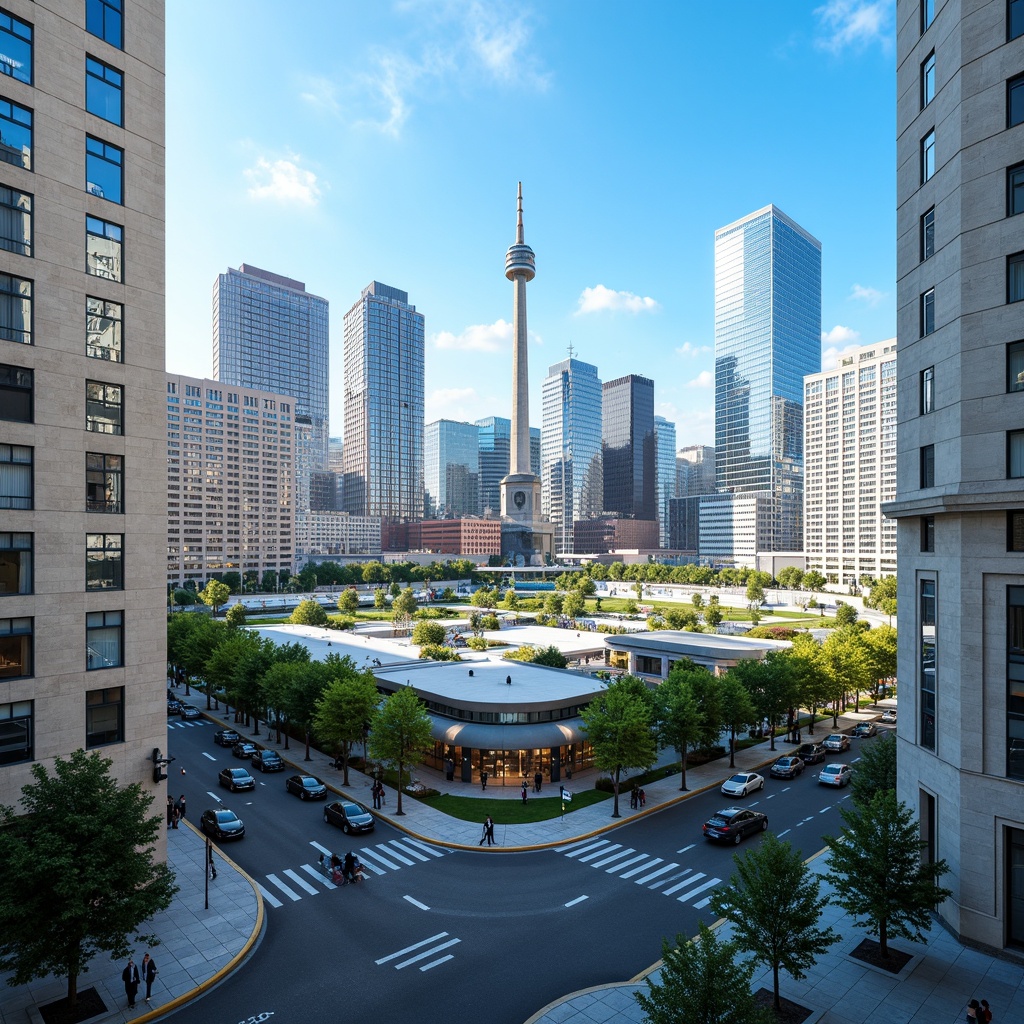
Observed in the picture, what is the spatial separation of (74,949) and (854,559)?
202 metres

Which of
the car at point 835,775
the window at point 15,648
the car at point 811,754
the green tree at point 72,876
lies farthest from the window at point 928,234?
the window at point 15,648

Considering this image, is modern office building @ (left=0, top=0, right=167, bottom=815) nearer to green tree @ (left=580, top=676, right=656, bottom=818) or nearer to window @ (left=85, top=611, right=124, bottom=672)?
window @ (left=85, top=611, right=124, bottom=672)

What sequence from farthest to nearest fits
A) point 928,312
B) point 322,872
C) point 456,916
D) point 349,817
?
point 349,817, point 322,872, point 928,312, point 456,916

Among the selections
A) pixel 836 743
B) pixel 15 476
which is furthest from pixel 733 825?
pixel 15 476

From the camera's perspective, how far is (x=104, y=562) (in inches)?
1012

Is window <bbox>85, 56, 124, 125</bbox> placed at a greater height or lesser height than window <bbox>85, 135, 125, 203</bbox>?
greater

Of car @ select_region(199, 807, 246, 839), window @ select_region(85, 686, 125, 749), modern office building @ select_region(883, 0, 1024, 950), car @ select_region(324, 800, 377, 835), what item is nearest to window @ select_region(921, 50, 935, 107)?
modern office building @ select_region(883, 0, 1024, 950)

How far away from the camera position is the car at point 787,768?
1700 inches

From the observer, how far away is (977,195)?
78.4ft

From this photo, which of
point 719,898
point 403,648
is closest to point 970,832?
point 719,898

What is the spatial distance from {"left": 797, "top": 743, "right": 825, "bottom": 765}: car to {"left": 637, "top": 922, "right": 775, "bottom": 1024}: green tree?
35.6 meters

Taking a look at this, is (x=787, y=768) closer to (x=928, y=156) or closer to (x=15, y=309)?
(x=928, y=156)

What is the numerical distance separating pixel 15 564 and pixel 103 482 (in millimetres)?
4210

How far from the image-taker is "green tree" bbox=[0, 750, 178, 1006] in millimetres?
17891
